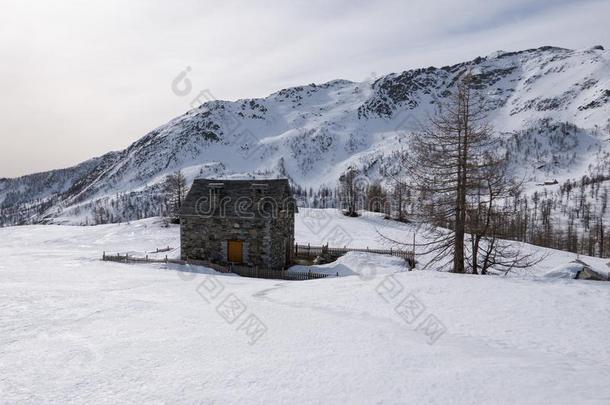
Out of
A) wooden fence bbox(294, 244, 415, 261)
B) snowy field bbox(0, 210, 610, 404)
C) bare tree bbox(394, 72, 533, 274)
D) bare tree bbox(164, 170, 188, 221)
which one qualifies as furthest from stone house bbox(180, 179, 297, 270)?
bare tree bbox(164, 170, 188, 221)

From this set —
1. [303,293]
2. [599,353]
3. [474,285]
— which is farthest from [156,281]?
[599,353]

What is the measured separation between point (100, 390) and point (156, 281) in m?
14.1

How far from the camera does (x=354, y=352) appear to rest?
9.59m

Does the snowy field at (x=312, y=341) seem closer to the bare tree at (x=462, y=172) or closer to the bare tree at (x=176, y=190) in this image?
the bare tree at (x=462, y=172)

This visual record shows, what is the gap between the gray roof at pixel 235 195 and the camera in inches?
1217

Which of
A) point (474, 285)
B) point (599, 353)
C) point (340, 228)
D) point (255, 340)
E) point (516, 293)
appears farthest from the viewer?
point (340, 228)

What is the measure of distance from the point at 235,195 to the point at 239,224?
8.71 ft

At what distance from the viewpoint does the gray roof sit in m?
30.9

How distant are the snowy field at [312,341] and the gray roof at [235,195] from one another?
1180 centimetres

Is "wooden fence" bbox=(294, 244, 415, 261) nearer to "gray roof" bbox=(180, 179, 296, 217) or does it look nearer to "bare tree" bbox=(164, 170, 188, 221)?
"gray roof" bbox=(180, 179, 296, 217)

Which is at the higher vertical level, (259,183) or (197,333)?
(259,183)

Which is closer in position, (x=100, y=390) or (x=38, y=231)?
(x=100, y=390)

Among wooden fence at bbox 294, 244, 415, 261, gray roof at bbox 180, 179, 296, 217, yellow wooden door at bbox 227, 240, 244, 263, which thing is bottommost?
wooden fence at bbox 294, 244, 415, 261

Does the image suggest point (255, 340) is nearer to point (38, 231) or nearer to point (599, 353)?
point (599, 353)
